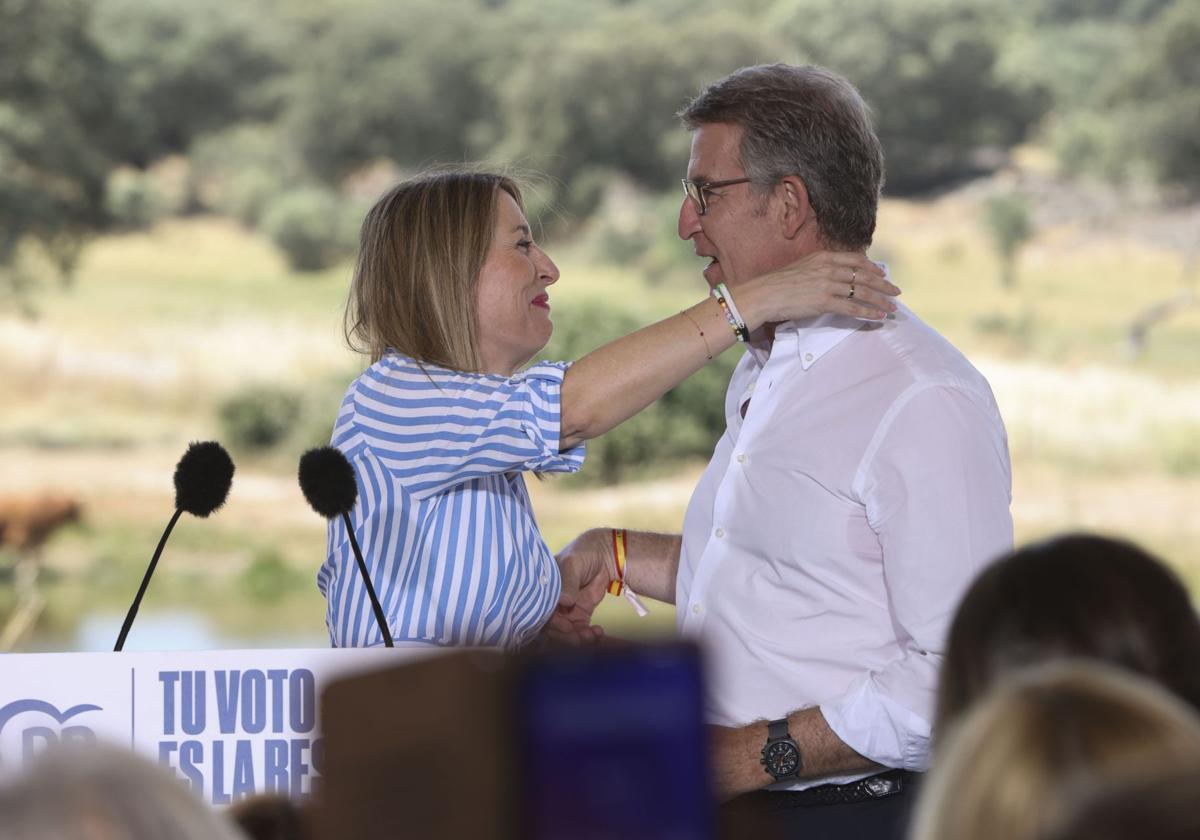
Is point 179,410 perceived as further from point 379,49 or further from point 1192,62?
point 1192,62

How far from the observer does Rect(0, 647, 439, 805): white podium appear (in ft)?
6.18

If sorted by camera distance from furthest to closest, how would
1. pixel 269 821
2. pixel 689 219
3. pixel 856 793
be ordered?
pixel 689 219, pixel 856 793, pixel 269 821

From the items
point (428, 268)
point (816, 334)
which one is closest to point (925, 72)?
point (816, 334)

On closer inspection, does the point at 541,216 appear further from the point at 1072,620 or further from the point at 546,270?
the point at 1072,620

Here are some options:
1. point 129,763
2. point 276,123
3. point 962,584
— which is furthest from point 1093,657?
point 276,123

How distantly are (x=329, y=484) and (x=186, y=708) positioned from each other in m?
0.33

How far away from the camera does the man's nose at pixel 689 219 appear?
2346mm

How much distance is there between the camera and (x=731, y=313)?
2.04m

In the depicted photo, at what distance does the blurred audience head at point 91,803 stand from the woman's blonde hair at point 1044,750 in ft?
1.28

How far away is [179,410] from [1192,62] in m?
8.55

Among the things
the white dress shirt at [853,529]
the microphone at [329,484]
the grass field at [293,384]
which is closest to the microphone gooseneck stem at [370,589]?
the microphone at [329,484]

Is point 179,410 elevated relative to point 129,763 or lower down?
elevated

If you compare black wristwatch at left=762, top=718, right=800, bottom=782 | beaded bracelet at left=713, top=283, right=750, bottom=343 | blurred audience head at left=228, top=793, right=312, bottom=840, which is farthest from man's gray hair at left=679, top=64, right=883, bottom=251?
blurred audience head at left=228, top=793, right=312, bottom=840

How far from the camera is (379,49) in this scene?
1316 centimetres
